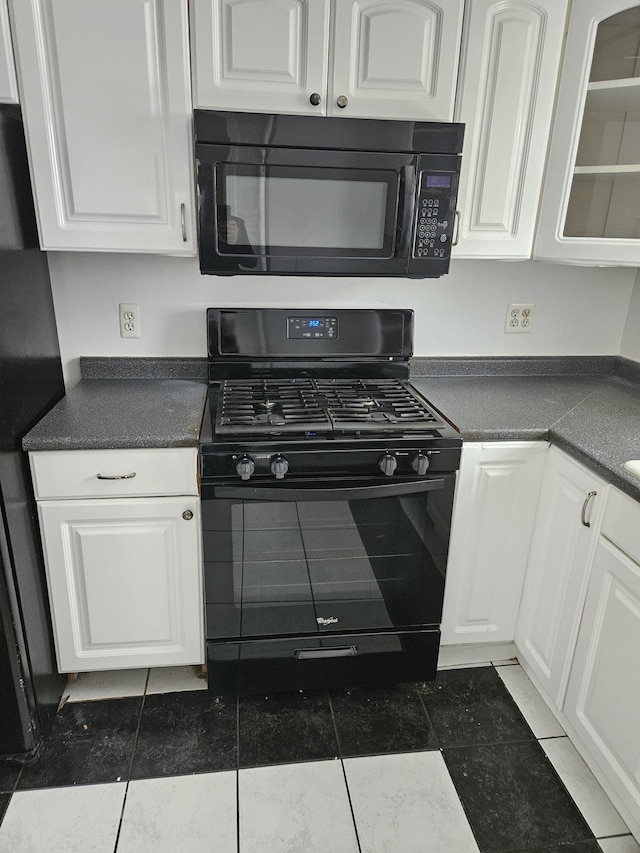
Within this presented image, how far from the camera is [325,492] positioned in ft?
5.24

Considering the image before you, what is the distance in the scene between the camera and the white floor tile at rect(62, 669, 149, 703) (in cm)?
182

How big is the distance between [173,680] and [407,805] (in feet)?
2.68

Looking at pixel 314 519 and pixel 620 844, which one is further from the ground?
pixel 314 519

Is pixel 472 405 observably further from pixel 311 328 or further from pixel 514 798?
pixel 514 798

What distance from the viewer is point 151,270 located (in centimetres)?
194

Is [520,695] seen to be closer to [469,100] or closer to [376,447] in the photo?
[376,447]

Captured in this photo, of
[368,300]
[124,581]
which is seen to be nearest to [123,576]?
[124,581]

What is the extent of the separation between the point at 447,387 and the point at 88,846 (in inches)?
65.6

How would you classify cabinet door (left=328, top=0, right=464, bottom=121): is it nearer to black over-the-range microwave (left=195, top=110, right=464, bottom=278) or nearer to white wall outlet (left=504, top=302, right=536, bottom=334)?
black over-the-range microwave (left=195, top=110, right=464, bottom=278)

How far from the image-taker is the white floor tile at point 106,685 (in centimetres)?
182

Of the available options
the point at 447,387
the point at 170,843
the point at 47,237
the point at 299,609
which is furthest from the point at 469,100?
the point at 170,843

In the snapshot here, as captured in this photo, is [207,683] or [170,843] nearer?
[170,843]

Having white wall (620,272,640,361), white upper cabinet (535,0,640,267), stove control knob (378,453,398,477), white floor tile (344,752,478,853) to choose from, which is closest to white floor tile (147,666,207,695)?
white floor tile (344,752,478,853)

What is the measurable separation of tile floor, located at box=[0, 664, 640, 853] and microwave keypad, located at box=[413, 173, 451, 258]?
4.53 ft
